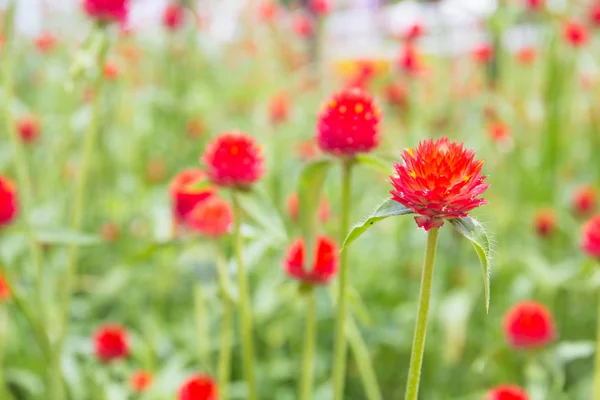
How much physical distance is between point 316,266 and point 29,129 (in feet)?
5.95

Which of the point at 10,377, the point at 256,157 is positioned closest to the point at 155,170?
the point at 10,377

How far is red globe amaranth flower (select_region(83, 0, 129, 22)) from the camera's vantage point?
1398mm

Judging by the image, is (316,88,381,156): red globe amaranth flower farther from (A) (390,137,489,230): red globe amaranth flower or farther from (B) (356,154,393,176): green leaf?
(A) (390,137,489,230): red globe amaranth flower

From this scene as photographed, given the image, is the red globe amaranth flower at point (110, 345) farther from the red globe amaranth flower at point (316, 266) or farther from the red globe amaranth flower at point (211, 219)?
the red globe amaranth flower at point (316, 266)

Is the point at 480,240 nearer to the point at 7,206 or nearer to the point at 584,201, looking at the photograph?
the point at 7,206

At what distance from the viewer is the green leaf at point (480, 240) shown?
24.3 inches

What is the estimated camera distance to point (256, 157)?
1.17 m

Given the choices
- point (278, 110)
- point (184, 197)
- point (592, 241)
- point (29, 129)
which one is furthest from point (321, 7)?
point (592, 241)

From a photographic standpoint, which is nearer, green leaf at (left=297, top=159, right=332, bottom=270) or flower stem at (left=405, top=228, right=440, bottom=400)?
flower stem at (left=405, top=228, right=440, bottom=400)

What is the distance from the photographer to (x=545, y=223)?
2.10 m

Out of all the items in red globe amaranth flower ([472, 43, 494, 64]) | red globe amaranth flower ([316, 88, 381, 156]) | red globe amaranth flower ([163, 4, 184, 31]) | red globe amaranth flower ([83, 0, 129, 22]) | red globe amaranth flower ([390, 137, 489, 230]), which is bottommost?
red globe amaranth flower ([390, 137, 489, 230])

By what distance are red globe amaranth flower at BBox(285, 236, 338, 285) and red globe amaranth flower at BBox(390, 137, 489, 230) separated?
501mm

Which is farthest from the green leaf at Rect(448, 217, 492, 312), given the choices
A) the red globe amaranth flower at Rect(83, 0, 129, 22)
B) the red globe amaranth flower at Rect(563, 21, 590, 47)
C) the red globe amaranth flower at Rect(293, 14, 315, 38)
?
the red globe amaranth flower at Rect(293, 14, 315, 38)

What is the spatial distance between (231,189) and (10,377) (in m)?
0.98
